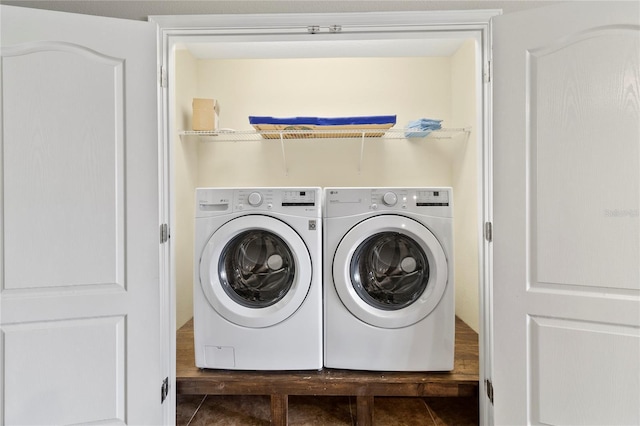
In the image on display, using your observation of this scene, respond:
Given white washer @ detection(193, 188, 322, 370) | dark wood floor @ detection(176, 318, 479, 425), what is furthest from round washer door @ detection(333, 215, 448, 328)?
dark wood floor @ detection(176, 318, 479, 425)

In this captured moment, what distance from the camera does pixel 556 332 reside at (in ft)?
4.21

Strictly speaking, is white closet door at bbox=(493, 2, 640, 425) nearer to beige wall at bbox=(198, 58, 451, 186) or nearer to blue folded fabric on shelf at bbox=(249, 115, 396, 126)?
blue folded fabric on shelf at bbox=(249, 115, 396, 126)

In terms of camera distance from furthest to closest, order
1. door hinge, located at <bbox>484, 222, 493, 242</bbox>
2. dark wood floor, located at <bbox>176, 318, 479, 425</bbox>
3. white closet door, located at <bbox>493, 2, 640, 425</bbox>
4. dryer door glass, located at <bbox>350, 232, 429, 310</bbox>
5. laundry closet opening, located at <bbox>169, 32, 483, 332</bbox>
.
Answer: laundry closet opening, located at <bbox>169, 32, 483, 332</bbox>, dryer door glass, located at <bbox>350, 232, 429, 310</bbox>, dark wood floor, located at <bbox>176, 318, 479, 425</bbox>, door hinge, located at <bbox>484, 222, 493, 242</bbox>, white closet door, located at <bbox>493, 2, 640, 425</bbox>

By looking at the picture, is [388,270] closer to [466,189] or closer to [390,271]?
[390,271]

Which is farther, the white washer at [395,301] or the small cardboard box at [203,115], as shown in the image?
the small cardboard box at [203,115]

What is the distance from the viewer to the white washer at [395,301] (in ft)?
5.14

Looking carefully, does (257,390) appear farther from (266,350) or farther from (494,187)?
(494,187)

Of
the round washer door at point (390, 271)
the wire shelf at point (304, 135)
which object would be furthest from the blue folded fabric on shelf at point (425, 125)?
the round washer door at point (390, 271)

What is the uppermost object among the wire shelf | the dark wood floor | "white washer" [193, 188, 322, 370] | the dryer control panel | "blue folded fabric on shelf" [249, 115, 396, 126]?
"blue folded fabric on shelf" [249, 115, 396, 126]

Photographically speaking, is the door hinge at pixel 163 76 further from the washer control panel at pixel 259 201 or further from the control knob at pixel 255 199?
the control knob at pixel 255 199

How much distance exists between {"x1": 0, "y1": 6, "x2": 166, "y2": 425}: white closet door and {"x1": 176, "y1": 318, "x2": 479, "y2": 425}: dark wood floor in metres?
0.26

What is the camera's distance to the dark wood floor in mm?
1527

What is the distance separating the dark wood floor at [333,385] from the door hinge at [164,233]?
683 millimetres

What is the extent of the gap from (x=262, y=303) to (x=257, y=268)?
18 centimetres
